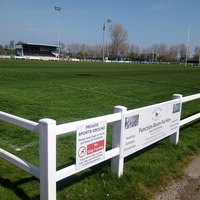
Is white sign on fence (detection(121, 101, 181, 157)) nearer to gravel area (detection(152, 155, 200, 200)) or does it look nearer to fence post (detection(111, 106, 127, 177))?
fence post (detection(111, 106, 127, 177))

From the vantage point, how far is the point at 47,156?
2.90 m

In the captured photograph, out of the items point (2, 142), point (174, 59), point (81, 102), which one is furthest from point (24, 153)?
point (174, 59)

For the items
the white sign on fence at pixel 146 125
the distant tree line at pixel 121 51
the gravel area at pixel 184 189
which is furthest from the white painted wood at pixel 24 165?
the distant tree line at pixel 121 51

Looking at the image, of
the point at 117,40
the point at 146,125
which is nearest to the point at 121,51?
the point at 117,40

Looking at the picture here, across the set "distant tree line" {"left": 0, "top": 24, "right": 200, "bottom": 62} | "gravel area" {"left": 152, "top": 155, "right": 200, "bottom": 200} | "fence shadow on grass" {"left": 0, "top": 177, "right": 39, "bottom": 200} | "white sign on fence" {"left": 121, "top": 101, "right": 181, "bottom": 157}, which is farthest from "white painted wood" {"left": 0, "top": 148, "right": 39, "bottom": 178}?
"distant tree line" {"left": 0, "top": 24, "right": 200, "bottom": 62}

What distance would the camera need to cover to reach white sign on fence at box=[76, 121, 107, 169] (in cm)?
324

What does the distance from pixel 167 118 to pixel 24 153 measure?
2814mm

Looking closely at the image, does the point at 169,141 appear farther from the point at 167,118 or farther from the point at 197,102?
the point at 197,102

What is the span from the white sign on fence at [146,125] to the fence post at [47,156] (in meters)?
1.32

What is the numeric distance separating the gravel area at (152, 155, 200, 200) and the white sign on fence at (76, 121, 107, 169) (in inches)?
45.1

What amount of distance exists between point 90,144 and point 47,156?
0.67 metres

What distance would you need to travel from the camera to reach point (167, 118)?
16.9ft

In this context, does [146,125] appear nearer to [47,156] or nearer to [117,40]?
[47,156]

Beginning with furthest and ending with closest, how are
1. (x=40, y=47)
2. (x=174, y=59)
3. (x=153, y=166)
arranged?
(x=174, y=59)
(x=40, y=47)
(x=153, y=166)
